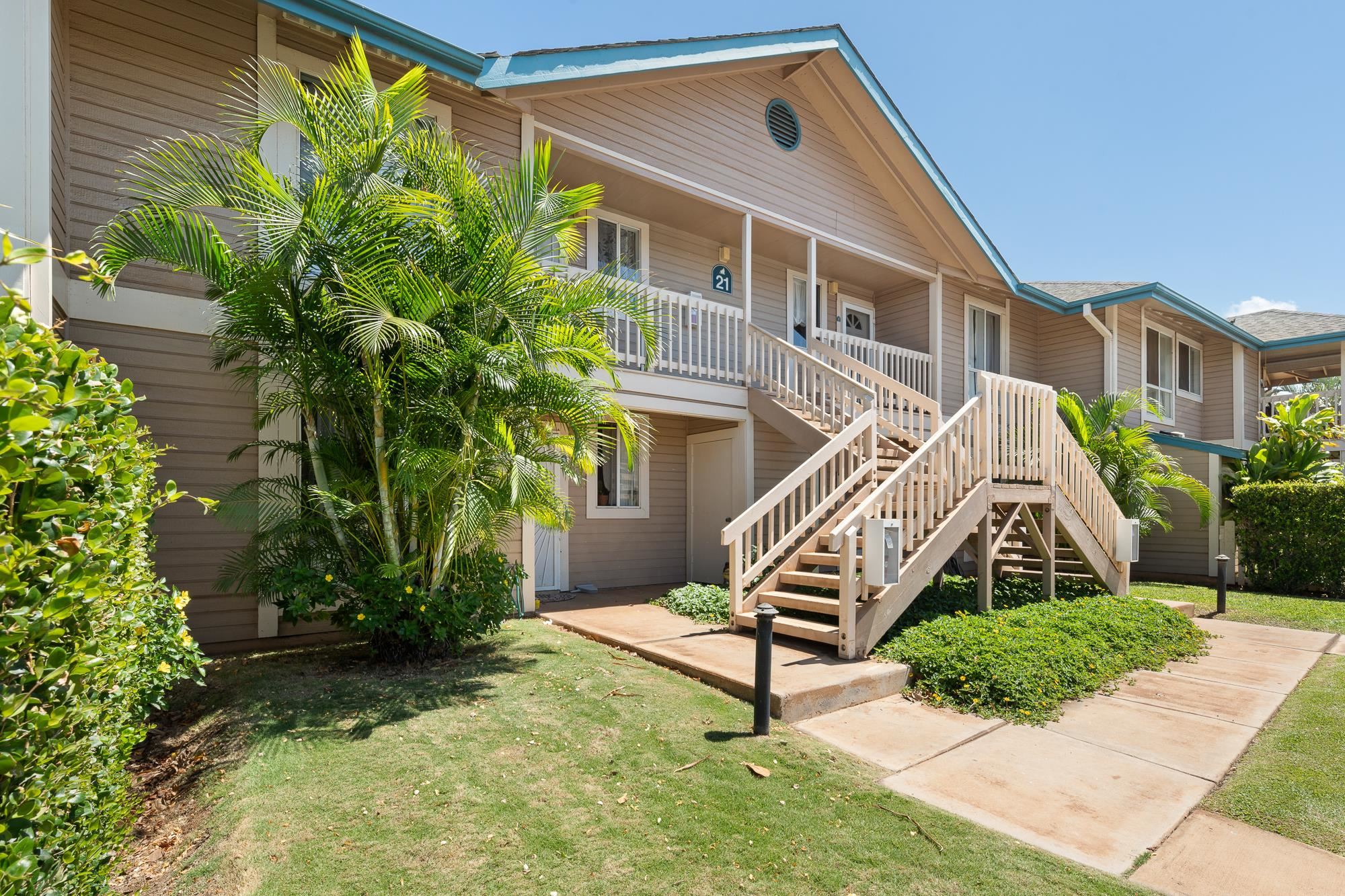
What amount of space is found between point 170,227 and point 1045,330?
52.4ft

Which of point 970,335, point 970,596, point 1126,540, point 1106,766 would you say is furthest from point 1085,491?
point 970,335

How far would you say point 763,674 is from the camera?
4.21m

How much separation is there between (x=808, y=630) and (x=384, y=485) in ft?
12.1

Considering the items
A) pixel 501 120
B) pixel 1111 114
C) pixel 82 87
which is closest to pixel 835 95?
pixel 501 120

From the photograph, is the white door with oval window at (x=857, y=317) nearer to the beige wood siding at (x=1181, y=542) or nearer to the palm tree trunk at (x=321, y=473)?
the beige wood siding at (x=1181, y=542)

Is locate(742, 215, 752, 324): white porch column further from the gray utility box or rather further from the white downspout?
the white downspout

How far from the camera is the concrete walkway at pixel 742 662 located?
15.7 feet

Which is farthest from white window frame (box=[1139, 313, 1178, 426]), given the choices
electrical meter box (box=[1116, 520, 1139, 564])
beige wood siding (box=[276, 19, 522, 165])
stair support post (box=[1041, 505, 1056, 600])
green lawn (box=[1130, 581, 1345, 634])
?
beige wood siding (box=[276, 19, 522, 165])

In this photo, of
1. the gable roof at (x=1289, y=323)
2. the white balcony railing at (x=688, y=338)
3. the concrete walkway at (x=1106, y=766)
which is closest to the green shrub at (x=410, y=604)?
the concrete walkway at (x=1106, y=766)

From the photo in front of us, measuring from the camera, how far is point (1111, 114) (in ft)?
47.3

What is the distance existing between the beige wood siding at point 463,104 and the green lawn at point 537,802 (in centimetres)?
Answer: 528

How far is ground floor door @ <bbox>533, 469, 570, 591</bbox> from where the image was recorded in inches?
364

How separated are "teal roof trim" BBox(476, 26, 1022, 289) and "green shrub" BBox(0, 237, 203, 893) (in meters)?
5.96

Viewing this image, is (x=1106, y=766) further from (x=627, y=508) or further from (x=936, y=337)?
(x=936, y=337)
